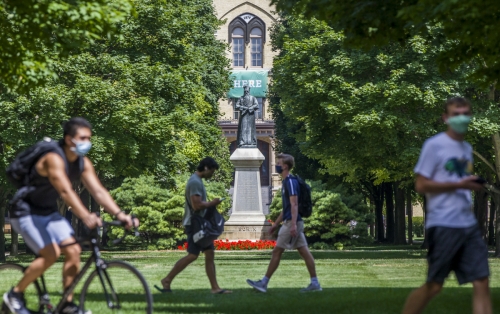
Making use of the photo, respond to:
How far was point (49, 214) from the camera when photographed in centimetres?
851

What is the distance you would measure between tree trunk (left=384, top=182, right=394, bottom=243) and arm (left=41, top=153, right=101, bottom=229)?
47.4 m

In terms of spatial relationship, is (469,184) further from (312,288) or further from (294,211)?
(312,288)

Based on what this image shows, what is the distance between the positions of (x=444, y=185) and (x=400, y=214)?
44548mm

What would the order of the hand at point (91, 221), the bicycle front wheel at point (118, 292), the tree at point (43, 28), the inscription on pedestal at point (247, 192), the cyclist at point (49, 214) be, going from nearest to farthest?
the hand at point (91, 221) < the bicycle front wheel at point (118, 292) < the cyclist at point (49, 214) < the tree at point (43, 28) < the inscription on pedestal at point (247, 192)

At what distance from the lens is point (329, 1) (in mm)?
12578

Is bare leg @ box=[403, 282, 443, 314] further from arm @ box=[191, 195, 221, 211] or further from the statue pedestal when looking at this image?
the statue pedestal

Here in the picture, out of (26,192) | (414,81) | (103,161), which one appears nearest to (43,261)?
(26,192)

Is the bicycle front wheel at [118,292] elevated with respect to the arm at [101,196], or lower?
lower

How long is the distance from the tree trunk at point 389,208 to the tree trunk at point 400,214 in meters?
2.09

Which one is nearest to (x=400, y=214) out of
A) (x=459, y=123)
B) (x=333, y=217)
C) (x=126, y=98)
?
(x=333, y=217)

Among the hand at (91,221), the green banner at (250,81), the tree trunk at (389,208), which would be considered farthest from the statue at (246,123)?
the green banner at (250,81)

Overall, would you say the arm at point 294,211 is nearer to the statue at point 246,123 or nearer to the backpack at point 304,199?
the backpack at point 304,199

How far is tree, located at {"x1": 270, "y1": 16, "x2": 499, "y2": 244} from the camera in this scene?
32.3 metres

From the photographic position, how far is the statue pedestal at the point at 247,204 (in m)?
44.3
